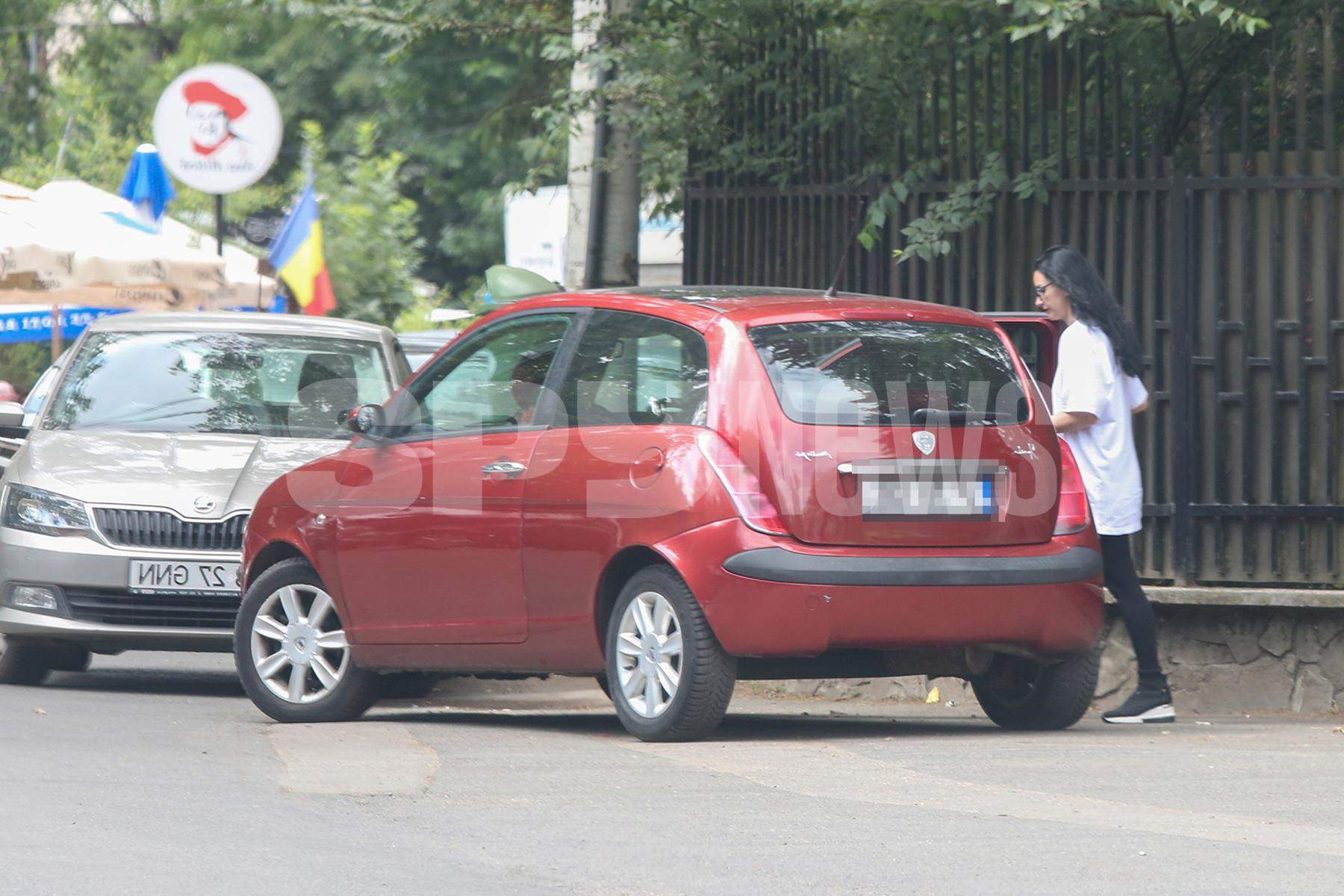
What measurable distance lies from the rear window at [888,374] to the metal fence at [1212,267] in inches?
87.7

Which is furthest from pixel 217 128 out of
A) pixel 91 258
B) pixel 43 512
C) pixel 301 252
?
pixel 301 252

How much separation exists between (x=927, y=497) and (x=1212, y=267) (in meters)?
2.90

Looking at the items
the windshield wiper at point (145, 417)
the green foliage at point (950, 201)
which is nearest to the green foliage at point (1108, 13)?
the green foliage at point (950, 201)

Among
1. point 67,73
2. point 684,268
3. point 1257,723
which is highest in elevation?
point 67,73

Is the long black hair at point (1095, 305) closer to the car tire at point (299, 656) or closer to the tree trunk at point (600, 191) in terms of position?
the car tire at point (299, 656)

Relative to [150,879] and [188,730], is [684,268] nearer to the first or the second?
[188,730]

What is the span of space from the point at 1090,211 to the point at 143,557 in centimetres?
445

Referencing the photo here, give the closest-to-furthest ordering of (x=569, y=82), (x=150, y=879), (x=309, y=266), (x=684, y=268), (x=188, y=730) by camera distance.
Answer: (x=150, y=879), (x=188, y=730), (x=684, y=268), (x=569, y=82), (x=309, y=266)

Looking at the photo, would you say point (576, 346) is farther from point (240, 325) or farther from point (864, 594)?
point (240, 325)

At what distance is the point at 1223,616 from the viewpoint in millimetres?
9695

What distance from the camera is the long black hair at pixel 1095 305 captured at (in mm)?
8695

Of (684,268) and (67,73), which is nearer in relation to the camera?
(684,268)

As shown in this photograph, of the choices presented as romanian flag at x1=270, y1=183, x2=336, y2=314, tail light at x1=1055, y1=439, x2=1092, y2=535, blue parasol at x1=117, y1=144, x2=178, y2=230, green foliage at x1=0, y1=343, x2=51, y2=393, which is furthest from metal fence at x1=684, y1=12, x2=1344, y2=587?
green foliage at x1=0, y1=343, x2=51, y2=393

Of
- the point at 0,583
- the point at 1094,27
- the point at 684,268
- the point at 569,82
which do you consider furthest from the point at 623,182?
the point at 0,583
